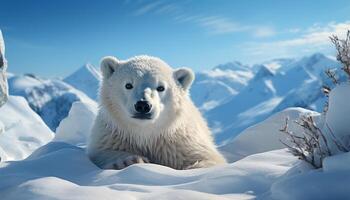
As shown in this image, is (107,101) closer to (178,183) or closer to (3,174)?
(3,174)

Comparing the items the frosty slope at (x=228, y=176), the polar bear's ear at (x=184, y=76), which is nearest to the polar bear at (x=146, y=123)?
→ the polar bear's ear at (x=184, y=76)

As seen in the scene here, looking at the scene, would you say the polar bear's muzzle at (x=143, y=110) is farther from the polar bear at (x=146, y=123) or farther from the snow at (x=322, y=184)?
the snow at (x=322, y=184)

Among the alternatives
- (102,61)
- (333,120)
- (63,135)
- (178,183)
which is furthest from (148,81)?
(63,135)

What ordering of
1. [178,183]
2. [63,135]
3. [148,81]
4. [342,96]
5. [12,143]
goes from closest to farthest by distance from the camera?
[342,96]
[178,183]
[148,81]
[63,135]
[12,143]

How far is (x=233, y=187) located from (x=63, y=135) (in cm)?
1189

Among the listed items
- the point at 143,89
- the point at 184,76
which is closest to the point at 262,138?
the point at 184,76

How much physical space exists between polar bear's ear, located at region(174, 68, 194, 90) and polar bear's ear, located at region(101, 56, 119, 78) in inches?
36.5

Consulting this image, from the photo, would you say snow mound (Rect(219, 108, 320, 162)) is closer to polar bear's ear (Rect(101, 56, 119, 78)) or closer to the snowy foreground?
polar bear's ear (Rect(101, 56, 119, 78))

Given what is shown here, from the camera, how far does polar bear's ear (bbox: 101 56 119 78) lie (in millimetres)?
6805

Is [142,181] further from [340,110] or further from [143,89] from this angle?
[143,89]

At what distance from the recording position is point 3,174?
14.7 ft

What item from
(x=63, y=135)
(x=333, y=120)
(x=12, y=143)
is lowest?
(x=333, y=120)

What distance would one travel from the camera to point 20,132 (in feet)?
67.9

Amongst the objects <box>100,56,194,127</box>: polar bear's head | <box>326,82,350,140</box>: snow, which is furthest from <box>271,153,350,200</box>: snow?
<box>100,56,194,127</box>: polar bear's head
